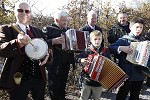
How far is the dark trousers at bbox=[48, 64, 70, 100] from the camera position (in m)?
4.82

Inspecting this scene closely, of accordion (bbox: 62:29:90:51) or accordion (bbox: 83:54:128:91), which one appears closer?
accordion (bbox: 83:54:128:91)

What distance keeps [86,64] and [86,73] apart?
258mm

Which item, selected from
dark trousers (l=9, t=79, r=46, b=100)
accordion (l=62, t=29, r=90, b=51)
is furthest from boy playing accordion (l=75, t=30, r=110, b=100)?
dark trousers (l=9, t=79, r=46, b=100)

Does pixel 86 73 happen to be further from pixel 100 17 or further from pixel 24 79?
pixel 100 17

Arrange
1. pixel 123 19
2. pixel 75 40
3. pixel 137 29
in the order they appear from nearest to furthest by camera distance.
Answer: pixel 75 40, pixel 137 29, pixel 123 19

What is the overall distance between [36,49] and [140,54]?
Answer: 185 centimetres

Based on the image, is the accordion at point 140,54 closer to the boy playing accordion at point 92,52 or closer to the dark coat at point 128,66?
the dark coat at point 128,66

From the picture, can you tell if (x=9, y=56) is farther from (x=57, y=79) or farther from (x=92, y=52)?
(x=57, y=79)

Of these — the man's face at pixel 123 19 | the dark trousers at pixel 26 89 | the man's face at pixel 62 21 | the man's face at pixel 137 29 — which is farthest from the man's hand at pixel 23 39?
the man's face at pixel 123 19

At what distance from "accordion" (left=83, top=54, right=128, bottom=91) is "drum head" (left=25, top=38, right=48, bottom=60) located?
1.08 m

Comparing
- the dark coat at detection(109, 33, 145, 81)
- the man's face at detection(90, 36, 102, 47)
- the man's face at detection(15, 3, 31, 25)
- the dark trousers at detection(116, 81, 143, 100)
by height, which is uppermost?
the man's face at detection(15, 3, 31, 25)

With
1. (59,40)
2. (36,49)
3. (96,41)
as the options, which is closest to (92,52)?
(96,41)

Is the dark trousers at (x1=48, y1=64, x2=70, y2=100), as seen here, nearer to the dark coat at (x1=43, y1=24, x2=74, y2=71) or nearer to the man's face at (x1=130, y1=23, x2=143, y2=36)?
the dark coat at (x1=43, y1=24, x2=74, y2=71)

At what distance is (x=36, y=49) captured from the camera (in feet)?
10.9
